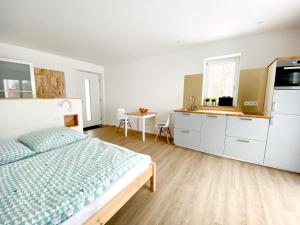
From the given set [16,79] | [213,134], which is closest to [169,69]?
[213,134]

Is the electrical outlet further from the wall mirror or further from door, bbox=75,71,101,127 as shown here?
the wall mirror

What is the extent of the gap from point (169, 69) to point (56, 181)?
11.1ft

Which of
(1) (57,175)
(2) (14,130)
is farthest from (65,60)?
(1) (57,175)

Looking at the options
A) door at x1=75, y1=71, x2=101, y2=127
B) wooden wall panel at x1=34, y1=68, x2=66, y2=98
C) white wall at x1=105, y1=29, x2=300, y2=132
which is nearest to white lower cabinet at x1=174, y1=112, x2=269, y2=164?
white wall at x1=105, y1=29, x2=300, y2=132

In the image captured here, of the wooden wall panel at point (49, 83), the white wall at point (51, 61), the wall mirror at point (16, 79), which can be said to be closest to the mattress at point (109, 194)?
the wall mirror at point (16, 79)

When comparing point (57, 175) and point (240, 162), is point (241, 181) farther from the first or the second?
point (57, 175)

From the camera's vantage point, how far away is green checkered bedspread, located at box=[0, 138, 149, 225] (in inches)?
31.0

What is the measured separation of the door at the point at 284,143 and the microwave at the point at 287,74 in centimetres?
48

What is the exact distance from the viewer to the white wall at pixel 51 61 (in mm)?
3002

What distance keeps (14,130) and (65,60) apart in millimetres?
2842

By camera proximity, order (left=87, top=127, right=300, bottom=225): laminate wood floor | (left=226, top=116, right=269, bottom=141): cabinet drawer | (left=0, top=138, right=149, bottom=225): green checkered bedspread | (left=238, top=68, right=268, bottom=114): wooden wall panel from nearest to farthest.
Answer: (left=0, top=138, right=149, bottom=225): green checkered bedspread → (left=87, top=127, right=300, bottom=225): laminate wood floor → (left=226, top=116, right=269, bottom=141): cabinet drawer → (left=238, top=68, right=268, bottom=114): wooden wall panel

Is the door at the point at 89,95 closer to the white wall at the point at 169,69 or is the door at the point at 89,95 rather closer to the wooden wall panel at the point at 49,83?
the white wall at the point at 169,69

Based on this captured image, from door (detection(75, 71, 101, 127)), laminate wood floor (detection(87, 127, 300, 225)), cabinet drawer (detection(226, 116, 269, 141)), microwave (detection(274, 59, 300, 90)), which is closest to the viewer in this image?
laminate wood floor (detection(87, 127, 300, 225))

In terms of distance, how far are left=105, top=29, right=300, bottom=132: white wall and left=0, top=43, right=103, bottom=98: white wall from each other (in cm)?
104
